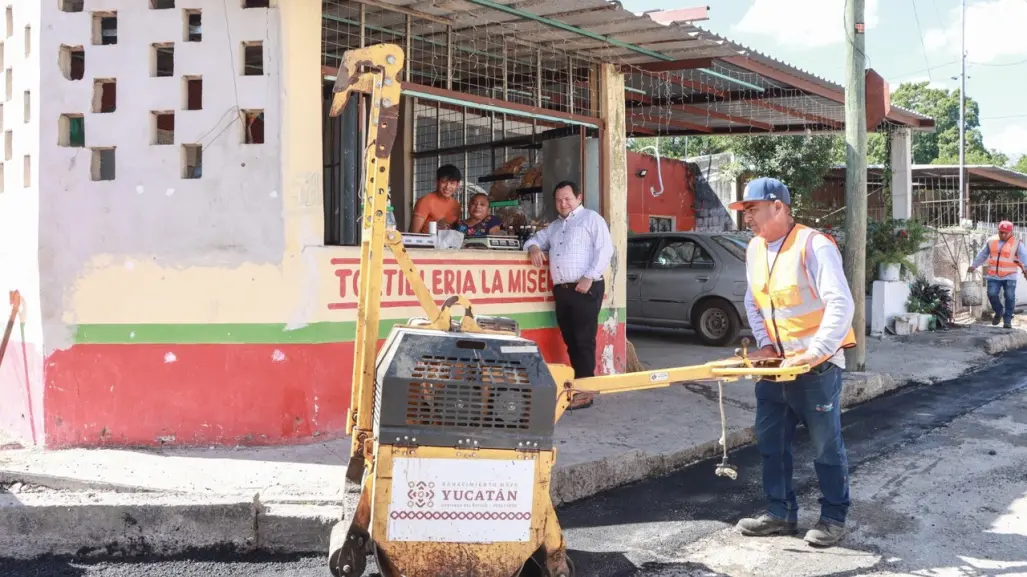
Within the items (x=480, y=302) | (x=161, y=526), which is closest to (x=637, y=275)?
(x=480, y=302)

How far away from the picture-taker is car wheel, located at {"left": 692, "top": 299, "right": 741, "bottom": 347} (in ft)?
34.5

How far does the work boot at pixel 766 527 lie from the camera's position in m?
4.20

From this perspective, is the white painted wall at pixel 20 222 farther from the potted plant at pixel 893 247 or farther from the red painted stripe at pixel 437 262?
the potted plant at pixel 893 247

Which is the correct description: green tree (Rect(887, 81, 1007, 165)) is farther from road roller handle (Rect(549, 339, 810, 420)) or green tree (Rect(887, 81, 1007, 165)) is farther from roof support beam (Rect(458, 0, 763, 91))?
road roller handle (Rect(549, 339, 810, 420))

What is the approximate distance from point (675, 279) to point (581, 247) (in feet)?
15.4

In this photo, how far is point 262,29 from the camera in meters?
5.44

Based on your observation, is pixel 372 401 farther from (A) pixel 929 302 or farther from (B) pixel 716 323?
(A) pixel 929 302

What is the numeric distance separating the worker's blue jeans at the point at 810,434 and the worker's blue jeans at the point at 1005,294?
1036 centimetres

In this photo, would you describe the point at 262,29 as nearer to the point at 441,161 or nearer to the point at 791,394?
the point at 791,394

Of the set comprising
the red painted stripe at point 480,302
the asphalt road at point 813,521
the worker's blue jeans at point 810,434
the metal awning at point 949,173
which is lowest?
the asphalt road at point 813,521

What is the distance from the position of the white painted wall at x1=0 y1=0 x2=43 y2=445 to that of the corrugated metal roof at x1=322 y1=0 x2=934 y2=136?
2059mm

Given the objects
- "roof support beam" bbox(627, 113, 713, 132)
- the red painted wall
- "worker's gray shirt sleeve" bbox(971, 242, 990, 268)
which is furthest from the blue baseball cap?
the red painted wall

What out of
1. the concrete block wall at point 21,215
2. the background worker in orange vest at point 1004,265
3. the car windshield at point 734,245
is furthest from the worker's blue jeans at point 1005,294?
the concrete block wall at point 21,215

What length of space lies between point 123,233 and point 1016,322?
13.9 metres
